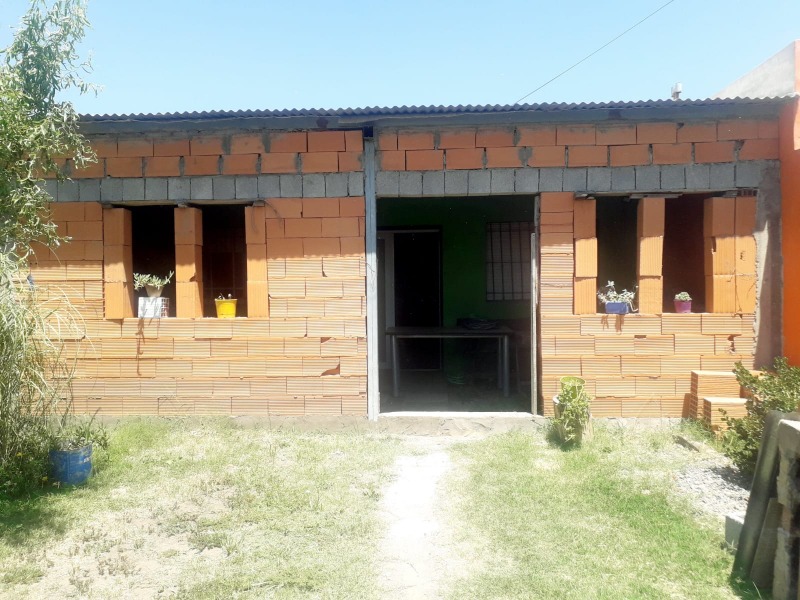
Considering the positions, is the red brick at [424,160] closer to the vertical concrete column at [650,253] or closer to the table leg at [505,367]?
the vertical concrete column at [650,253]

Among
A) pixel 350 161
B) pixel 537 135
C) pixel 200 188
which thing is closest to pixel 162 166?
pixel 200 188

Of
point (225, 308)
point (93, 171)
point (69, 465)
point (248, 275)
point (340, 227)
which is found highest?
point (93, 171)

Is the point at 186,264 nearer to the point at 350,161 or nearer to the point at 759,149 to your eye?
the point at 350,161

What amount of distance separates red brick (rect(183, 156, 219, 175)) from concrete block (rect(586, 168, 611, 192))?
3952 mm

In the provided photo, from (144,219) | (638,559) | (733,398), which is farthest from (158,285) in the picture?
(733,398)

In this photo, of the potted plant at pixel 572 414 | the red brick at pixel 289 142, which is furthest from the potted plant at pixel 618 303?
the red brick at pixel 289 142

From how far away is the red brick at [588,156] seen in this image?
580 cm

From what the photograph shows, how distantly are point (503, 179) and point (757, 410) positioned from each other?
3.11m

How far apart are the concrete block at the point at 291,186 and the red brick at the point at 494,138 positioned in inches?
75.9

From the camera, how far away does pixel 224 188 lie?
600cm

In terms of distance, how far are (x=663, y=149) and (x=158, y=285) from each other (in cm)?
555

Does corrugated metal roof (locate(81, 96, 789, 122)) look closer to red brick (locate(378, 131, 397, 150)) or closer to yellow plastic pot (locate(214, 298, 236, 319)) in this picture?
red brick (locate(378, 131, 397, 150))

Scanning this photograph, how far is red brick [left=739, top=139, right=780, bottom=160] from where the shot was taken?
5707 mm

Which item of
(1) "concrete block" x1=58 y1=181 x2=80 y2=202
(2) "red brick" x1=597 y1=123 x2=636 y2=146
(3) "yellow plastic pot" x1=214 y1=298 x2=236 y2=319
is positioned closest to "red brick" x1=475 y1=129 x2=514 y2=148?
(2) "red brick" x1=597 y1=123 x2=636 y2=146
